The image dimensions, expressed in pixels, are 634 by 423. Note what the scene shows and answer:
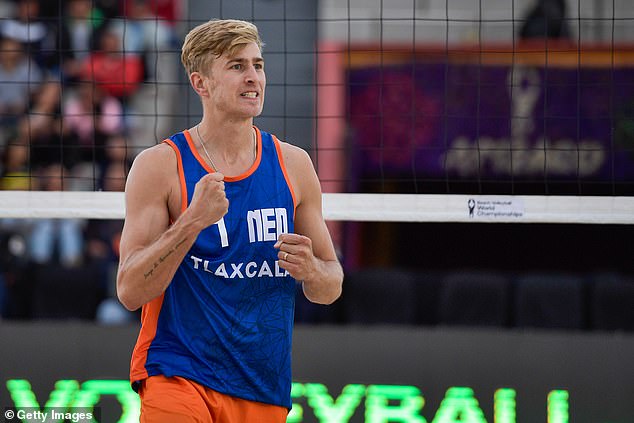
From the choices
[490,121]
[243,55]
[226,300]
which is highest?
[490,121]

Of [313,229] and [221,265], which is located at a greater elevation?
[313,229]

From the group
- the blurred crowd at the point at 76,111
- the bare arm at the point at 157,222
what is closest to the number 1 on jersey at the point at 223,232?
the bare arm at the point at 157,222

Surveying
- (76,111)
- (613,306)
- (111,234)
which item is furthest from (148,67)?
(613,306)

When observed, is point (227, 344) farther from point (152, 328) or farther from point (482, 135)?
point (482, 135)

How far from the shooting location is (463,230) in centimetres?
1079

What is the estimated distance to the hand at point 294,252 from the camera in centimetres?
400

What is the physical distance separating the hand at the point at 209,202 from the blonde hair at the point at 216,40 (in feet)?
1.77

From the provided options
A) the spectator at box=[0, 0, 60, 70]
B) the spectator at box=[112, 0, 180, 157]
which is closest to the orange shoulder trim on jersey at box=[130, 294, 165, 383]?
the spectator at box=[112, 0, 180, 157]

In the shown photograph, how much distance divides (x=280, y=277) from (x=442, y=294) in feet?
13.6

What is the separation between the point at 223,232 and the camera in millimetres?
4160

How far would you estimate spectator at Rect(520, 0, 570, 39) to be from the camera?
397 inches

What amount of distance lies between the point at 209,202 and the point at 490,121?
20.8 ft

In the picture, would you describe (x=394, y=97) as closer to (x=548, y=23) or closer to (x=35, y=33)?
(x=548, y=23)

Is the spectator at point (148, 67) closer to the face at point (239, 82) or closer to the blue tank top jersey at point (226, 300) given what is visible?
the face at point (239, 82)
